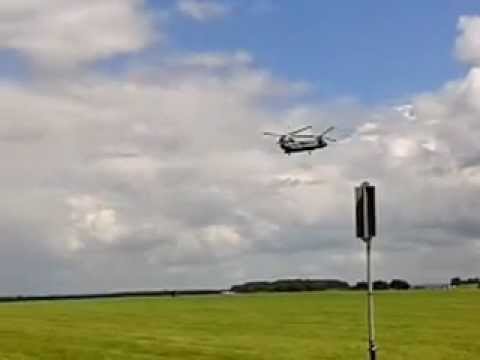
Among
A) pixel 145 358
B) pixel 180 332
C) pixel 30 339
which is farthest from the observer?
pixel 180 332

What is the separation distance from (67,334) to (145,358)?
12.3 meters

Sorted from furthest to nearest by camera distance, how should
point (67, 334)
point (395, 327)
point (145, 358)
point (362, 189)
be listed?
point (395, 327) → point (67, 334) → point (145, 358) → point (362, 189)

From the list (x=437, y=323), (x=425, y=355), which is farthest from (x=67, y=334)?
(x=437, y=323)

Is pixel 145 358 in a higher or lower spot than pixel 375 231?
lower

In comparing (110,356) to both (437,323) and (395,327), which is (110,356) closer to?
(395,327)

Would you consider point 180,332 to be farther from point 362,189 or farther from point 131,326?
point 362,189

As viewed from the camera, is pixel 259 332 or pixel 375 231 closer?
pixel 375 231

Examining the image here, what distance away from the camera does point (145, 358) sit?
31844mm

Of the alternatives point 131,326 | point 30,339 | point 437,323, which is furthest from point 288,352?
point 437,323

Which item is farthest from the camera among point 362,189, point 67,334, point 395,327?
point 395,327

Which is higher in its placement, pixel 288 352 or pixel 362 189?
pixel 362 189

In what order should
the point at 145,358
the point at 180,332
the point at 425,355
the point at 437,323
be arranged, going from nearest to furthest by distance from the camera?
1. the point at 145,358
2. the point at 425,355
3. the point at 180,332
4. the point at 437,323

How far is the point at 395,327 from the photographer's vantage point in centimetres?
5116

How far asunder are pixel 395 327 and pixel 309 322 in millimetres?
7835
